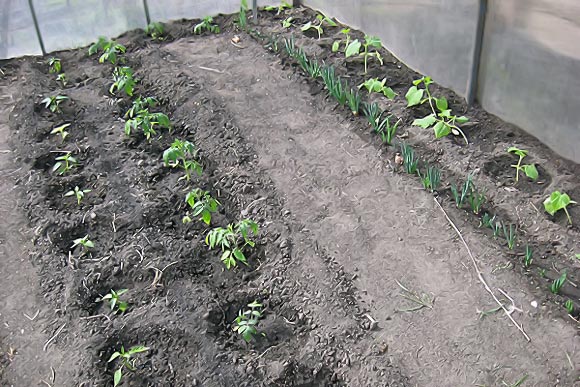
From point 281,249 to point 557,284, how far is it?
4.33 feet

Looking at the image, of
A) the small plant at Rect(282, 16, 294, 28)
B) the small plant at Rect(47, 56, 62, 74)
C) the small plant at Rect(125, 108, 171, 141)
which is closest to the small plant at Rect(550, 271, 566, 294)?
the small plant at Rect(125, 108, 171, 141)

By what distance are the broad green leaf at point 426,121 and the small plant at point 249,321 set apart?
1654 mm

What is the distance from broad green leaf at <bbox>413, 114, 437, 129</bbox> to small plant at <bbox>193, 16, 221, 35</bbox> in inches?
89.3

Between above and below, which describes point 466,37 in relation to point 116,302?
above

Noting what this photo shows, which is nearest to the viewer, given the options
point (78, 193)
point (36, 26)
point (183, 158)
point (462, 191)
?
point (462, 191)

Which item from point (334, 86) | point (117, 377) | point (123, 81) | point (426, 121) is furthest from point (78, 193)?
point (426, 121)

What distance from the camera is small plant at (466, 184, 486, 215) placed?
10.9 feet

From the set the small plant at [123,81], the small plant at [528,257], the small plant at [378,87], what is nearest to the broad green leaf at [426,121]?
the small plant at [378,87]

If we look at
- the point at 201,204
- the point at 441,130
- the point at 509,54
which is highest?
the point at 509,54

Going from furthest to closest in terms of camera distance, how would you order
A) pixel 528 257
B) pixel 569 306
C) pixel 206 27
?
pixel 206 27 → pixel 528 257 → pixel 569 306

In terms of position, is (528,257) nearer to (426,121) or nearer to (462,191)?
(462,191)

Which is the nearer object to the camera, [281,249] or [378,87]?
[281,249]

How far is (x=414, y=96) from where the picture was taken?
4102 mm

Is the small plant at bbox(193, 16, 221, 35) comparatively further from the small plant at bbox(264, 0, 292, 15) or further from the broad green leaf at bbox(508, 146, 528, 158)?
the broad green leaf at bbox(508, 146, 528, 158)
